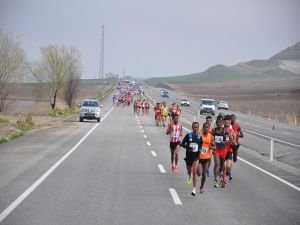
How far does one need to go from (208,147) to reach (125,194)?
2.27m

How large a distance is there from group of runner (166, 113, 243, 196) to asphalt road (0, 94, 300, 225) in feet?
1.36

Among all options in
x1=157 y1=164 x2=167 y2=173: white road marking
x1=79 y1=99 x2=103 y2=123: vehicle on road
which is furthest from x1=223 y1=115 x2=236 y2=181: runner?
x1=79 y1=99 x2=103 y2=123: vehicle on road

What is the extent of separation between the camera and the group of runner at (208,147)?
41.6 feet

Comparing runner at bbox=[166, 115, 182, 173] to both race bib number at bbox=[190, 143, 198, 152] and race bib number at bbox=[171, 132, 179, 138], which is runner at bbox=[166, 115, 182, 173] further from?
race bib number at bbox=[190, 143, 198, 152]

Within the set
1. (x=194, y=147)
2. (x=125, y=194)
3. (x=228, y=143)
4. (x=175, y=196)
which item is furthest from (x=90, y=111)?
(x=175, y=196)

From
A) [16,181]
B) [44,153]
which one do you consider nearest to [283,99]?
[44,153]

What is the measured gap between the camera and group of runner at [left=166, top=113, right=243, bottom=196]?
41.6 ft

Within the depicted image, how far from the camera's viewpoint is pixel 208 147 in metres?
12.9

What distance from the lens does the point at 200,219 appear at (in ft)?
31.3

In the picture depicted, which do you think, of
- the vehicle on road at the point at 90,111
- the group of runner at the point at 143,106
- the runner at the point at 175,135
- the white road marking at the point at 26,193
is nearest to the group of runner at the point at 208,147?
the runner at the point at 175,135

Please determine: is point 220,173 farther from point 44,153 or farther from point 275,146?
point 275,146

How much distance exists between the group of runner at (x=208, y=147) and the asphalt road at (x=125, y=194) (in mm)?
415

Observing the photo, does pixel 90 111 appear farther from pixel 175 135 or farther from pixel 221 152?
pixel 221 152

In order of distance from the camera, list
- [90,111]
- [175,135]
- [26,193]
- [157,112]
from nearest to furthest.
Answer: [26,193]
[175,135]
[157,112]
[90,111]
